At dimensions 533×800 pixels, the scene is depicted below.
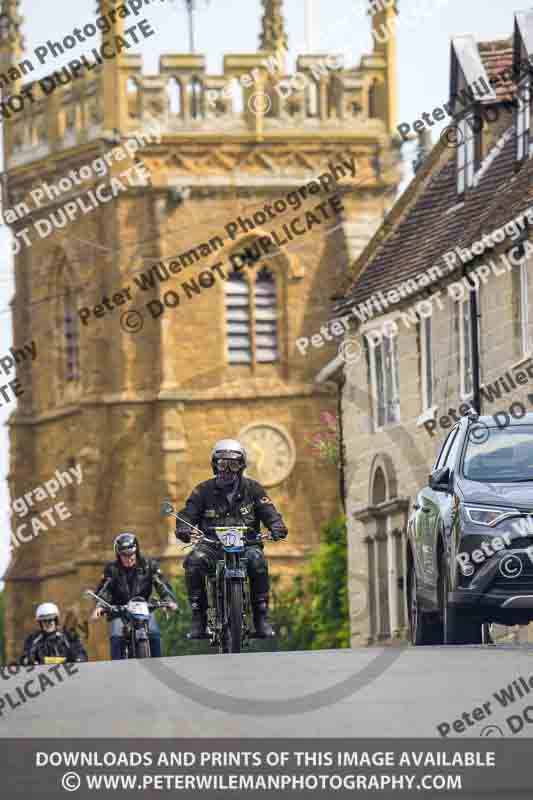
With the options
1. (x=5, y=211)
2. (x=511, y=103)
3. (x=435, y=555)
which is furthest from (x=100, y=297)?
(x=435, y=555)

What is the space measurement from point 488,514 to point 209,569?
84.8 inches

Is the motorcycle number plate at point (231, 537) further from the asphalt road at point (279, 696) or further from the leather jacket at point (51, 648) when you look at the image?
the leather jacket at point (51, 648)

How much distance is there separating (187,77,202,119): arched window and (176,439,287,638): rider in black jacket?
56747 millimetres

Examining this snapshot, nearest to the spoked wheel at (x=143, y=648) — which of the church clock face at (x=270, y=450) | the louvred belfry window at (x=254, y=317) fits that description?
the church clock face at (x=270, y=450)

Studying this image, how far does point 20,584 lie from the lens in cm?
7975

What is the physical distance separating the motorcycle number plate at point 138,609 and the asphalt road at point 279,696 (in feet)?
14.7

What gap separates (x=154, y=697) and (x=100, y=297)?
2430 inches

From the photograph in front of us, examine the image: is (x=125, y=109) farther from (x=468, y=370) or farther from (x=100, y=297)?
(x=468, y=370)

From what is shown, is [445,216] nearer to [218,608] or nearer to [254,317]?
[218,608]

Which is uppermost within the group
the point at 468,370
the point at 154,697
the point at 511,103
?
the point at 511,103

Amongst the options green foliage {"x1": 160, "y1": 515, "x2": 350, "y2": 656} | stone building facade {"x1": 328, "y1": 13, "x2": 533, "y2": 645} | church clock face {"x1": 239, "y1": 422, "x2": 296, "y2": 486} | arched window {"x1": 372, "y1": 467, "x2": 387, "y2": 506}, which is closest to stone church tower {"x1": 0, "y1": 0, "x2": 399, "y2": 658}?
church clock face {"x1": 239, "y1": 422, "x2": 296, "y2": 486}

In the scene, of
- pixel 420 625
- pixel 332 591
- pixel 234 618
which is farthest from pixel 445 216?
pixel 234 618

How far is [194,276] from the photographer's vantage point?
7694cm

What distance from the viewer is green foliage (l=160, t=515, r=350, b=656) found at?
184 ft
